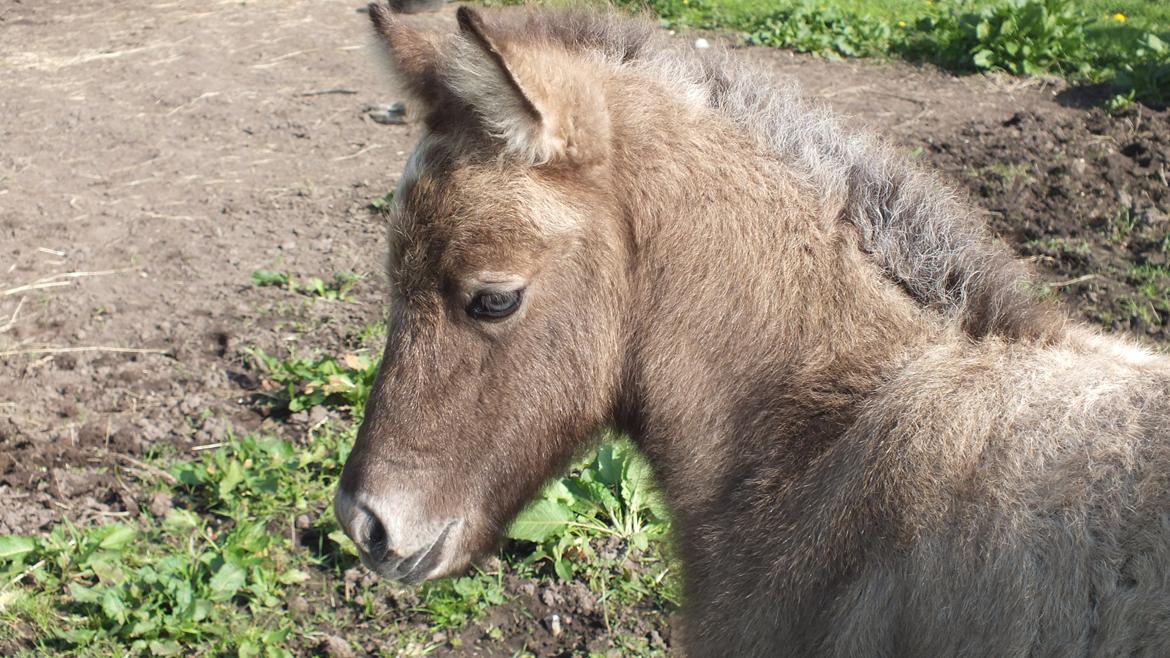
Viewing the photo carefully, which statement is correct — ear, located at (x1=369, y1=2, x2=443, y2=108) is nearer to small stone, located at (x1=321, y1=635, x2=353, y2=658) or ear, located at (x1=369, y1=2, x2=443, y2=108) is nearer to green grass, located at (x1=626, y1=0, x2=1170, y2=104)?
small stone, located at (x1=321, y1=635, x2=353, y2=658)

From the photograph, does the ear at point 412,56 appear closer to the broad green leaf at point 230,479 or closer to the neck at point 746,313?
the neck at point 746,313

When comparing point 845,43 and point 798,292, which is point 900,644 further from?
point 845,43

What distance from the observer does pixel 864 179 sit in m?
3.03

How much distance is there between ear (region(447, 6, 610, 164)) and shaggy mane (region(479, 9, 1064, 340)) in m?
0.30

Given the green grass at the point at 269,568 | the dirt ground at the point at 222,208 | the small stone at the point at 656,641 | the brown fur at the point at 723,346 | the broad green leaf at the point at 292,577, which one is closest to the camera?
the brown fur at the point at 723,346

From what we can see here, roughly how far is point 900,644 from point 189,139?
25.5ft

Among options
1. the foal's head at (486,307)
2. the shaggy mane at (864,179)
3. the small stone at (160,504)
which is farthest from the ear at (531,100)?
the small stone at (160,504)

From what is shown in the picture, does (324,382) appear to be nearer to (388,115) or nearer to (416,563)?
(416,563)

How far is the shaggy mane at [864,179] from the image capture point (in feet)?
9.57

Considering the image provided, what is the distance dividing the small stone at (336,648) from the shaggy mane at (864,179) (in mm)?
2389

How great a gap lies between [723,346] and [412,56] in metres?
1.28

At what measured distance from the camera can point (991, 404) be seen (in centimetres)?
268

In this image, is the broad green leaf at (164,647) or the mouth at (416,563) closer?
the mouth at (416,563)

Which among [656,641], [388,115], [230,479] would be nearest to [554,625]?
[656,641]
